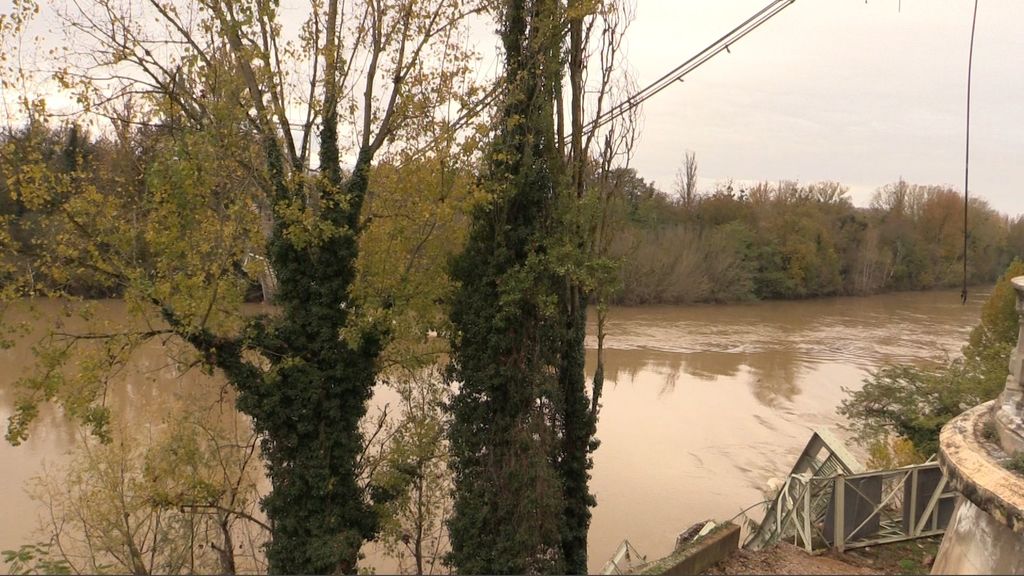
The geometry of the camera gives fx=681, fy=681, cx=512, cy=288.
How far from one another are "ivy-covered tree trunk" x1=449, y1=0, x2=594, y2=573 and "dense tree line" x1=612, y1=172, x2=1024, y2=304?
94.2 feet

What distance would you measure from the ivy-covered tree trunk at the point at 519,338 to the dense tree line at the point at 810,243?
94.2 feet

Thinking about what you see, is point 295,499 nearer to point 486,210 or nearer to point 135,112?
point 486,210

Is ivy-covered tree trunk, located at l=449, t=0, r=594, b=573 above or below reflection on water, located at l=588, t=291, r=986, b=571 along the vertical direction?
above

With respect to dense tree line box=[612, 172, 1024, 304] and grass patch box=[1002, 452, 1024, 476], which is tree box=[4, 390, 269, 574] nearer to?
grass patch box=[1002, 452, 1024, 476]

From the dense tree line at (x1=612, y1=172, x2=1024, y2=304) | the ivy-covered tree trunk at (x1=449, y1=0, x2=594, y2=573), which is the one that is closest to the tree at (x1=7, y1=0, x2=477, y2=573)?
the ivy-covered tree trunk at (x1=449, y1=0, x2=594, y2=573)

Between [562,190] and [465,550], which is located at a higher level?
[562,190]

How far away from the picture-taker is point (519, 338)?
7.68 m

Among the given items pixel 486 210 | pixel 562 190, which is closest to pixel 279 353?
pixel 486 210

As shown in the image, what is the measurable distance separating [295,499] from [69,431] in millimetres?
9731

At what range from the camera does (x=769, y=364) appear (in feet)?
80.8

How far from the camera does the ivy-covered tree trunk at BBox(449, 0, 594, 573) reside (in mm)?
7352

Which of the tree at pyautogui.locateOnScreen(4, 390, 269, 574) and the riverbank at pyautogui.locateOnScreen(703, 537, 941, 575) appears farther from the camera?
the tree at pyautogui.locateOnScreen(4, 390, 269, 574)

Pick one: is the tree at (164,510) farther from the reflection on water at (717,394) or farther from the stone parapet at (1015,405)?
the stone parapet at (1015,405)

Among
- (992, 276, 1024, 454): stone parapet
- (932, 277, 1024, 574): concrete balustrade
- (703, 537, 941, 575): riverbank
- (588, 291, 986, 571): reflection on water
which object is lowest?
(588, 291, 986, 571): reflection on water
